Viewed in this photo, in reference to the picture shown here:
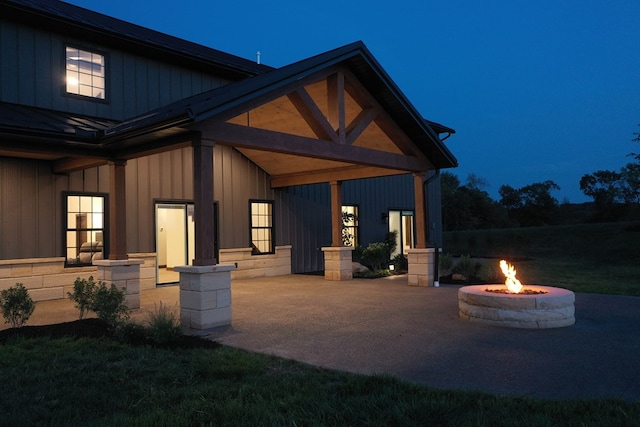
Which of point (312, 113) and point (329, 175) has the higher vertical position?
point (312, 113)

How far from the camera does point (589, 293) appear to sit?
10633 mm

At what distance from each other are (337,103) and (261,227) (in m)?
6.25

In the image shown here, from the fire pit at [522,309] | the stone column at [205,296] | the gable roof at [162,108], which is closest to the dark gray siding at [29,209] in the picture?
the gable roof at [162,108]

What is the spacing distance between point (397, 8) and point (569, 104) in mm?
73972

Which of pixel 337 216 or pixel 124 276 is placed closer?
pixel 124 276

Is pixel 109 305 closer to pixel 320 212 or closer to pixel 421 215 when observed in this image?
pixel 421 215

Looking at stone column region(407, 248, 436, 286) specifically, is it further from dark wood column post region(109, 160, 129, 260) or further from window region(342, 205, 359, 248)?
dark wood column post region(109, 160, 129, 260)

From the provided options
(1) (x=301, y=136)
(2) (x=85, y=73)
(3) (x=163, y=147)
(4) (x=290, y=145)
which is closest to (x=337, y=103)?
(1) (x=301, y=136)

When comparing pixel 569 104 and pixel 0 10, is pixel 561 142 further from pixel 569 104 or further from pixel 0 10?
pixel 0 10

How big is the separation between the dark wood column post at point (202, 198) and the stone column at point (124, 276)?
92.5 inches

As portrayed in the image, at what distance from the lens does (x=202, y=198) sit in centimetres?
721

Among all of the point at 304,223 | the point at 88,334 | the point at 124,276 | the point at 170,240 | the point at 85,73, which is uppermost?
the point at 85,73

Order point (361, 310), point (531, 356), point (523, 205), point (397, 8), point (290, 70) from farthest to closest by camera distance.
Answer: point (397, 8) < point (523, 205) < point (361, 310) < point (290, 70) < point (531, 356)

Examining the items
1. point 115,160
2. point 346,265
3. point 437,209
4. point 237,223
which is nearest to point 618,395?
point 115,160
